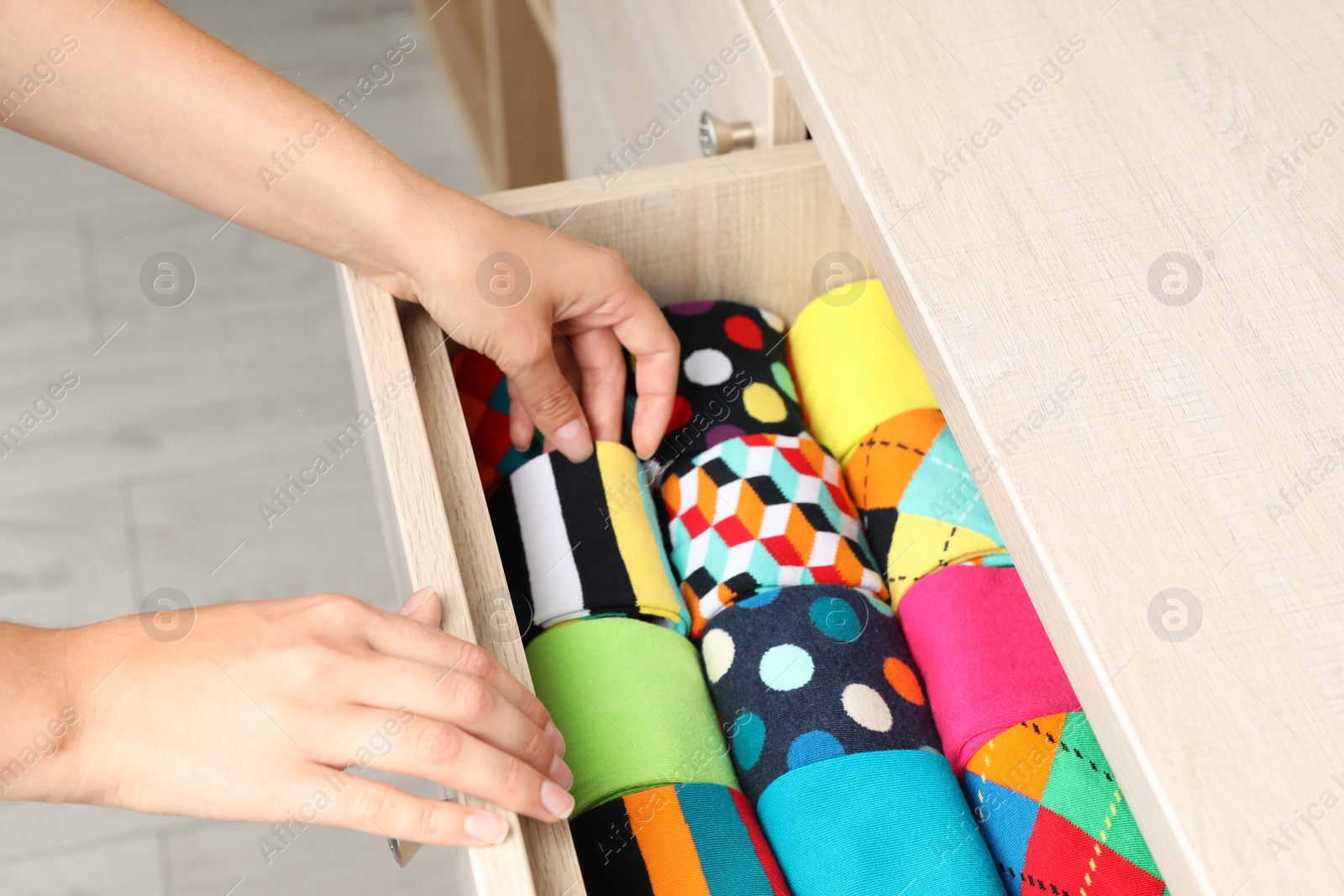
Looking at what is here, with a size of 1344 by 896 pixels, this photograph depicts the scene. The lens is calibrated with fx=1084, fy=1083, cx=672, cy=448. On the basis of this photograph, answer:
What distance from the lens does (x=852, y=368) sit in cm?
66

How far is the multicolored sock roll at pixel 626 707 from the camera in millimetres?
496

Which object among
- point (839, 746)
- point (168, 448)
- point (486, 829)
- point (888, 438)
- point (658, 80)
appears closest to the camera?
point (486, 829)

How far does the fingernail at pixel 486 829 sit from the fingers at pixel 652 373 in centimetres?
28

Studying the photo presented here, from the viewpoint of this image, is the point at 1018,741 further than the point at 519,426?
No

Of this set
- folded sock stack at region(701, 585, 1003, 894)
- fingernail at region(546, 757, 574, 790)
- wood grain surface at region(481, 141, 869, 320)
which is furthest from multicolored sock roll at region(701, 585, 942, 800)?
wood grain surface at region(481, 141, 869, 320)

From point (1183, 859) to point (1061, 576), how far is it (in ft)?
0.32

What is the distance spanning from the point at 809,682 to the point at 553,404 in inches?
8.1

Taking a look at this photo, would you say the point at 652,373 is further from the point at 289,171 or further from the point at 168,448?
the point at 168,448

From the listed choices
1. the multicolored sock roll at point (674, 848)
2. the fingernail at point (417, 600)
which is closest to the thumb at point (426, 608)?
the fingernail at point (417, 600)

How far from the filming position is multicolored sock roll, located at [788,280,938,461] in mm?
649

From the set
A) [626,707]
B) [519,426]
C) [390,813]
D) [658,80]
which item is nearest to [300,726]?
[390,813]

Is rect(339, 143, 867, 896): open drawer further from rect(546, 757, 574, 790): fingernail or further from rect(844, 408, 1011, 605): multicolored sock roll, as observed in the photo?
rect(844, 408, 1011, 605): multicolored sock roll

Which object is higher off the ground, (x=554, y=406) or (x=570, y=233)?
(x=570, y=233)

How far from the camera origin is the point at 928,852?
484 millimetres
